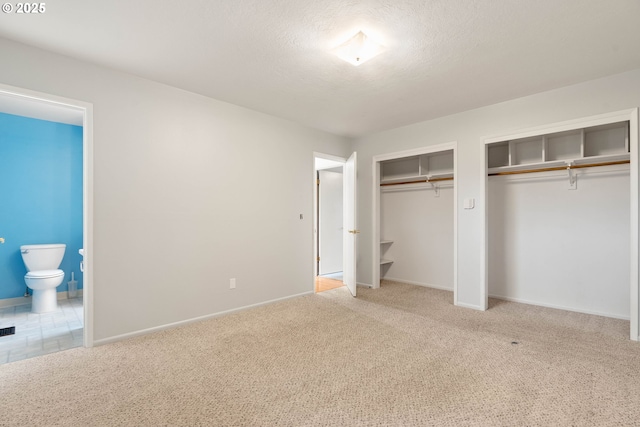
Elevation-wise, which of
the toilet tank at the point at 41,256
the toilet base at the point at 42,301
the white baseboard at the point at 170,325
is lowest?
the white baseboard at the point at 170,325

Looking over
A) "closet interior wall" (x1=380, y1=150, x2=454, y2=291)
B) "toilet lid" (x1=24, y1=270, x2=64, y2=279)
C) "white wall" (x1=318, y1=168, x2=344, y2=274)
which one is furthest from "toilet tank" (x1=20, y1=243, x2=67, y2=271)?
"closet interior wall" (x1=380, y1=150, x2=454, y2=291)

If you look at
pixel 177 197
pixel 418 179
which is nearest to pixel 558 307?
pixel 418 179

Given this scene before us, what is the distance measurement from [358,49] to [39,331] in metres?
4.00

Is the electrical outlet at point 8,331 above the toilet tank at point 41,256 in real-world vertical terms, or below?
below

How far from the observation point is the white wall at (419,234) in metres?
4.93

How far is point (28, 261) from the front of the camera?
3855 mm

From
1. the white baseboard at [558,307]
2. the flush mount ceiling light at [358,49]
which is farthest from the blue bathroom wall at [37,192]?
the white baseboard at [558,307]

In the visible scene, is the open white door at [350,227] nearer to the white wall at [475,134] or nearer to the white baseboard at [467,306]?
the white wall at [475,134]

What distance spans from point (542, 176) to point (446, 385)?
3125 mm

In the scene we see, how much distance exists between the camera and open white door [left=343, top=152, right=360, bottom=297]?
4.52m

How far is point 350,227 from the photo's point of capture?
183 inches

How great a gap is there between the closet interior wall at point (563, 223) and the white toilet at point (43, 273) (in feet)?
18.6

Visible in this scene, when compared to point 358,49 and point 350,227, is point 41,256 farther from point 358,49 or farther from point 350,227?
point 358,49

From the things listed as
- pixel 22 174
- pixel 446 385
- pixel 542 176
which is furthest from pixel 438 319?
pixel 22 174
